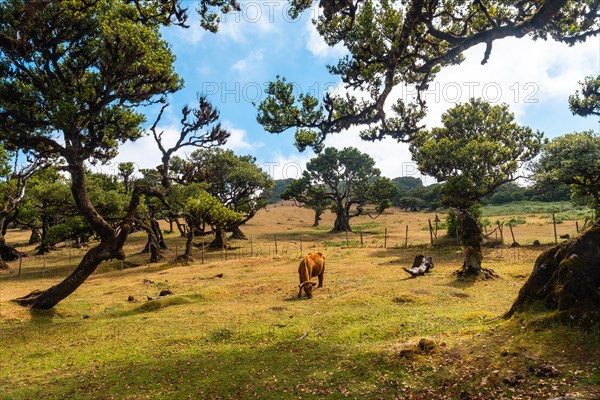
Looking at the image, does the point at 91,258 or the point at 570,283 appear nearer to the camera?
the point at 570,283

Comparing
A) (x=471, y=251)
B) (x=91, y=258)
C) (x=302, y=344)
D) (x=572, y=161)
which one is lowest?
(x=302, y=344)

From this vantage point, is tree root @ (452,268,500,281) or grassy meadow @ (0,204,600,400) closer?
grassy meadow @ (0,204,600,400)

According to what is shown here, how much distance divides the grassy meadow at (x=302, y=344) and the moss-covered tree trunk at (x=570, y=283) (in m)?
0.35

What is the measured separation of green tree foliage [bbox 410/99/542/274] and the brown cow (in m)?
16.9

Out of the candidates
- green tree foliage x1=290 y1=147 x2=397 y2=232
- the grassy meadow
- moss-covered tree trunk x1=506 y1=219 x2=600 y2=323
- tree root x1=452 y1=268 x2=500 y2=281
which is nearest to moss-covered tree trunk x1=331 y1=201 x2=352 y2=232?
green tree foliage x1=290 y1=147 x2=397 y2=232

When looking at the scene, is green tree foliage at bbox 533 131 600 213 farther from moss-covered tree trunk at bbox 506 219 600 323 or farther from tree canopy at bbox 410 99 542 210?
moss-covered tree trunk at bbox 506 219 600 323

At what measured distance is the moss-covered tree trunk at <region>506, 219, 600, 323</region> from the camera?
6918 mm

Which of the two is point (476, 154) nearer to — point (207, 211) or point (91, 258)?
point (207, 211)

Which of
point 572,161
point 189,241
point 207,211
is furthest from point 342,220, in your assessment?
point 572,161

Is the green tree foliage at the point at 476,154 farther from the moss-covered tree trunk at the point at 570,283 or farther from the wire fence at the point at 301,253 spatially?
the moss-covered tree trunk at the point at 570,283

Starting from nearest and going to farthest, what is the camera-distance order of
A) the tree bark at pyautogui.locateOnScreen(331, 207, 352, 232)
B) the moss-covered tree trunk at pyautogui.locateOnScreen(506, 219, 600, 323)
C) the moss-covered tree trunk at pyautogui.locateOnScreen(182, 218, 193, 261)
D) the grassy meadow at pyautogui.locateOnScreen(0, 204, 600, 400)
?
1. the grassy meadow at pyautogui.locateOnScreen(0, 204, 600, 400)
2. the moss-covered tree trunk at pyautogui.locateOnScreen(506, 219, 600, 323)
3. the moss-covered tree trunk at pyautogui.locateOnScreen(182, 218, 193, 261)
4. the tree bark at pyautogui.locateOnScreen(331, 207, 352, 232)

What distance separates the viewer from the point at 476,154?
32.7m

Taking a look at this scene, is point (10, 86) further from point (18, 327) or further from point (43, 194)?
point (43, 194)

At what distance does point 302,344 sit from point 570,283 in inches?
232
